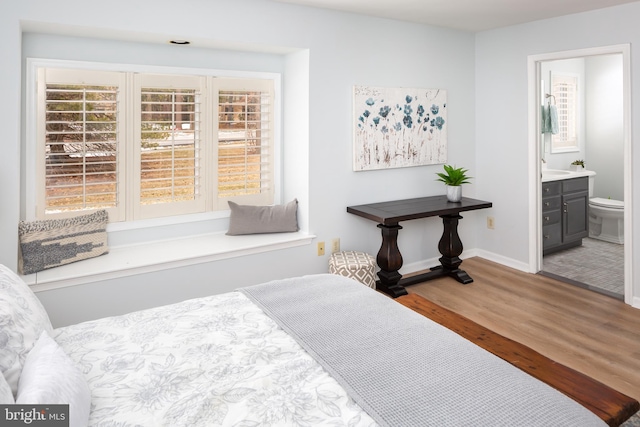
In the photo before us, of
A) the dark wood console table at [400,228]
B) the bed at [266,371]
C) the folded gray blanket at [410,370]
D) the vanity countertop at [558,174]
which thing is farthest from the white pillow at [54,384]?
the vanity countertop at [558,174]

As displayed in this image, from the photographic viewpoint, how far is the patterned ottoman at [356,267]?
11.7ft

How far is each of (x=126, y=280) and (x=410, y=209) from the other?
7.64 ft

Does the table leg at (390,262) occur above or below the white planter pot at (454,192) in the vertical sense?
below

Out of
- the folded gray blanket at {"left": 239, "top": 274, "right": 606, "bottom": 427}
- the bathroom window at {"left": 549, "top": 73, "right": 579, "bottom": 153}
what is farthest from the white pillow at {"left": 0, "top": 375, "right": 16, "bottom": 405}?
the bathroom window at {"left": 549, "top": 73, "right": 579, "bottom": 153}

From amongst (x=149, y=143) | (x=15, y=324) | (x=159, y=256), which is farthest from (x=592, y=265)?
(x=15, y=324)

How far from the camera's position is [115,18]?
2.83 meters

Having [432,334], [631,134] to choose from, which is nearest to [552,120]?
[631,134]

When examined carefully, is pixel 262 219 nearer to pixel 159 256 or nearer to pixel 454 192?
pixel 159 256

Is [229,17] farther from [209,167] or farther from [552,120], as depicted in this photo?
[552,120]

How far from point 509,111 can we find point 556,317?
209 centimetres

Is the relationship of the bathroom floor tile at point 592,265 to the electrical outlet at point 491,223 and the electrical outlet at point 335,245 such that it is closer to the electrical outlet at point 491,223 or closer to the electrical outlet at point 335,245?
the electrical outlet at point 491,223

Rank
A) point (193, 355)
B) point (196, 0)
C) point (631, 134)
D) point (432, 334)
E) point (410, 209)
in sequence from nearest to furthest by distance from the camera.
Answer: point (193, 355) → point (432, 334) → point (196, 0) → point (631, 134) → point (410, 209)

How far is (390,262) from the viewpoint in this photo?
3771 millimetres

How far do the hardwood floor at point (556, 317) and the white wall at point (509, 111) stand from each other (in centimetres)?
48
